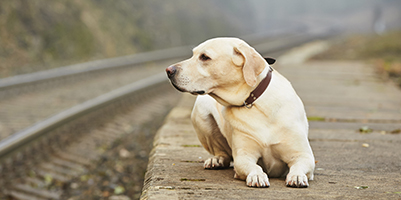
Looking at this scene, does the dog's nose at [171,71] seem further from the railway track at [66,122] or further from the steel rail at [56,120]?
the steel rail at [56,120]

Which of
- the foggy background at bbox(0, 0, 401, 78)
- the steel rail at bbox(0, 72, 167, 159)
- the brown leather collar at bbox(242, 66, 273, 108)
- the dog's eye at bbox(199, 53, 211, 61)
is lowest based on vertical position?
the brown leather collar at bbox(242, 66, 273, 108)

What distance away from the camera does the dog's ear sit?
8.31 feet

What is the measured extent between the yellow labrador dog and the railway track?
2475mm

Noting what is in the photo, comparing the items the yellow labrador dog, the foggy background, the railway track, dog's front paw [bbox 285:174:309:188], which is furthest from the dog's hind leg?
the foggy background

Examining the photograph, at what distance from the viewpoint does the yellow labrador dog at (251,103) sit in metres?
2.59

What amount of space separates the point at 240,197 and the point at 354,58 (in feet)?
37.9

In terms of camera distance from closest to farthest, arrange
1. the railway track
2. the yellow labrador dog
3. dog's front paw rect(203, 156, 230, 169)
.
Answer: the yellow labrador dog, dog's front paw rect(203, 156, 230, 169), the railway track

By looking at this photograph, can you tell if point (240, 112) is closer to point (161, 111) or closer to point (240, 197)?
point (240, 197)

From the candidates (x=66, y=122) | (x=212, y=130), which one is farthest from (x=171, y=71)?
(x=66, y=122)

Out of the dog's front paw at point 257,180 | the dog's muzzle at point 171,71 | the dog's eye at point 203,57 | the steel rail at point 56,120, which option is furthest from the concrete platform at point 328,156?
the steel rail at point 56,120

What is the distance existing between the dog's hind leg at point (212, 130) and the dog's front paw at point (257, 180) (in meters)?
0.58

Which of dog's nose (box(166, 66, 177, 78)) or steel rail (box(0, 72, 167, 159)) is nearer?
dog's nose (box(166, 66, 177, 78))

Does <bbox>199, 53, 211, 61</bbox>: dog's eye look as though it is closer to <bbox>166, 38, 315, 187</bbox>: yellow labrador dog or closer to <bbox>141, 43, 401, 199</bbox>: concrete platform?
<bbox>166, 38, 315, 187</bbox>: yellow labrador dog

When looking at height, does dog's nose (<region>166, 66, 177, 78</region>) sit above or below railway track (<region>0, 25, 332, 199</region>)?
below
